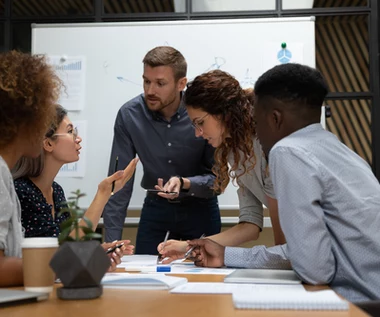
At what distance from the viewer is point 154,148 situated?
10.9 ft

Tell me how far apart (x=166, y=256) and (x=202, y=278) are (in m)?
0.56

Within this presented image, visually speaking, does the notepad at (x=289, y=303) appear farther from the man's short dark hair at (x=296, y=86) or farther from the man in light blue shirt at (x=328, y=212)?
the man's short dark hair at (x=296, y=86)

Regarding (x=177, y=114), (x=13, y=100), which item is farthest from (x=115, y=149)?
(x=13, y=100)

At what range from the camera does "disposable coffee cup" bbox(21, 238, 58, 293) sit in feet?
4.05

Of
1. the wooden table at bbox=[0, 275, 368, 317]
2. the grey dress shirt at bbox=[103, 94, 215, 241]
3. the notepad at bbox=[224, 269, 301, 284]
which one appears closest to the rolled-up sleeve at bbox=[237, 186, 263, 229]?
the grey dress shirt at bbox=[103, 94, 215, 241]

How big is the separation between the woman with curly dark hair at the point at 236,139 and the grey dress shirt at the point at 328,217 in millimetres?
883

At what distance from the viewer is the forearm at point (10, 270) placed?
4.50 feet

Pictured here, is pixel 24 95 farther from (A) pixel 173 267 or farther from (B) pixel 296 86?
(A) pixel 173 267

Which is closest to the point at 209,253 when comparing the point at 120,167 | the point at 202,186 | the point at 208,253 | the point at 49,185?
the point at 208,253

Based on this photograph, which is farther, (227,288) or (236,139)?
(236,139)

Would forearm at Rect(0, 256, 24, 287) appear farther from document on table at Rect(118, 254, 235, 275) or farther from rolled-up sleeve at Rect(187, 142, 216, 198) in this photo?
rolled-up sleeve at Rect(187, 142, 216, 198)

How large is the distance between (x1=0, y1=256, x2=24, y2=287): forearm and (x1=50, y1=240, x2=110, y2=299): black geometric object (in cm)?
25

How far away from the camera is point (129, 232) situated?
16.2 feet

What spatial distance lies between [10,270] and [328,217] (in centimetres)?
76
